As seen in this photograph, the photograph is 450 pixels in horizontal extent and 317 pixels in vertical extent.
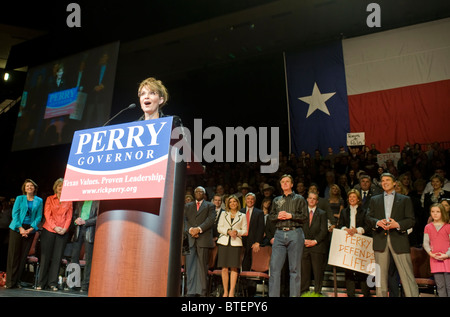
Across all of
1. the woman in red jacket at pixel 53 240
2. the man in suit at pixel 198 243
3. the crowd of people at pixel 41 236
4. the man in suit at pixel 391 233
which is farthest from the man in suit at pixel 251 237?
the woman in red jacket at pixel 53 240

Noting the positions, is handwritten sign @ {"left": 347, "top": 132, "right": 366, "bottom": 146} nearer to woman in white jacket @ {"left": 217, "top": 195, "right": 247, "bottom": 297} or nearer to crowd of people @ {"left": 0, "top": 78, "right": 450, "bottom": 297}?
crowd of people @ {"left": 0, "top": 78, "right": 450, "bottom": 297}

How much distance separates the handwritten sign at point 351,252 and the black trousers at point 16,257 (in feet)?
13.7

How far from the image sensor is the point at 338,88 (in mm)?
11219

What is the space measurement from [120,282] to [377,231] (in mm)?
3606

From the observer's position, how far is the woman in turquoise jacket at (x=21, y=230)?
522cm

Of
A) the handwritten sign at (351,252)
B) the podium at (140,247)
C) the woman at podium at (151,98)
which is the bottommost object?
the podium at (140,247)

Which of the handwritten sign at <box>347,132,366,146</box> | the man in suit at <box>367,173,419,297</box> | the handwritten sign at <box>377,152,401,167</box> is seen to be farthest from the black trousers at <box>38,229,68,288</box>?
the handwritten sign at <box>347,132,366,146</box>

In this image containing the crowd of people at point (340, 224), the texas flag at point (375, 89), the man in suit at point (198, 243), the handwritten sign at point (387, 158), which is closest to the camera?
the crowd of people at point (340, 224)

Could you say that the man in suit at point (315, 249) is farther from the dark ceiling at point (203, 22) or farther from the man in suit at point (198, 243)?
the dark ceiling at point (203, 22)

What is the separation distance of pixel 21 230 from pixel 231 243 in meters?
2.89

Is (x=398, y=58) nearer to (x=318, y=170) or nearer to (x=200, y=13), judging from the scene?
(x=318, y=170)

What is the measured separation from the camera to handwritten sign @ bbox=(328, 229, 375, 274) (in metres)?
5.07

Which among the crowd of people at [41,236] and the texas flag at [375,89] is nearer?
the crowd of people at [41,236]

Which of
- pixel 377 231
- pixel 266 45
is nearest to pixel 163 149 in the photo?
pixel 377 231
